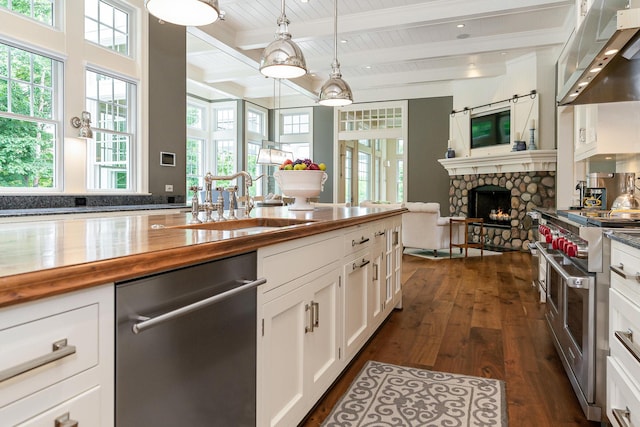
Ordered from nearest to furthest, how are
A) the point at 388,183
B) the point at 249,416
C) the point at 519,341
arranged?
the point at 249,416 < the point at 519,341 < the point at 388,183

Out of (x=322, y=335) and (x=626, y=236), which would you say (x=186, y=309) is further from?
(x=626, y=236)

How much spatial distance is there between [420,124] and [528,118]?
2519 millimetres

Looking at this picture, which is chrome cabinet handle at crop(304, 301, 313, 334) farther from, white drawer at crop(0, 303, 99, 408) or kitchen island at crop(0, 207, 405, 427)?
white drawer at crop(0, 303, 99, 408)

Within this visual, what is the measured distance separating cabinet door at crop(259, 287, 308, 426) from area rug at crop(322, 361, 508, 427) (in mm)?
315

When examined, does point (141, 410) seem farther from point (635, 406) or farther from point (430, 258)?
point (430, 258)

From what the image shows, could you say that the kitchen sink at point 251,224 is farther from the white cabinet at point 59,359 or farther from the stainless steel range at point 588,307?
the stainless steel range at point 588,307

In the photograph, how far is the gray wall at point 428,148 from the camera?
898cm

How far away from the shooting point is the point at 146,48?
5516 millimetres

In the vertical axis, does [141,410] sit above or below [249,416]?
above

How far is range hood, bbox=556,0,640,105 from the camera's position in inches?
70.4

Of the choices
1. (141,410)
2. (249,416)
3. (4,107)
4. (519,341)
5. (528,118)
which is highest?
(528,118)

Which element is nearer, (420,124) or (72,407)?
(72,407)

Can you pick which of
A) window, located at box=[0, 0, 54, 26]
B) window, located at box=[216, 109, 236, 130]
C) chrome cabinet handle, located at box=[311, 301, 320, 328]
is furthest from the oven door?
window, located at box=[216, 109, 236, 130]

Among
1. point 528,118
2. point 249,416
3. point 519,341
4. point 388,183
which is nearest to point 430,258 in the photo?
point 528,118
